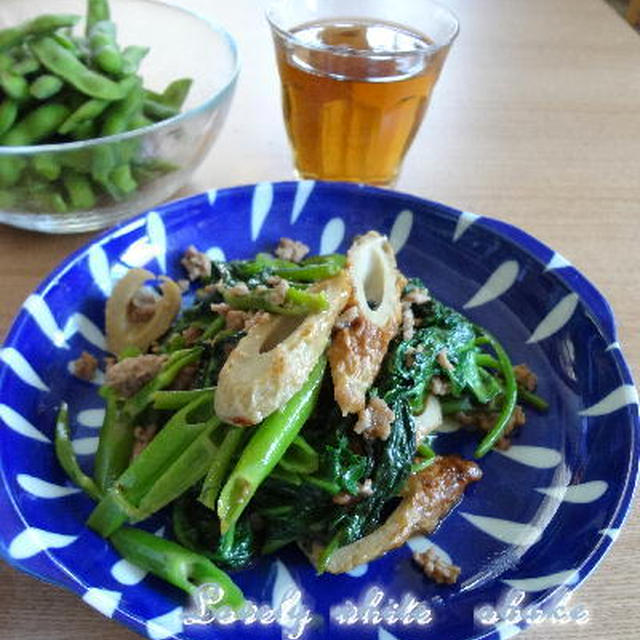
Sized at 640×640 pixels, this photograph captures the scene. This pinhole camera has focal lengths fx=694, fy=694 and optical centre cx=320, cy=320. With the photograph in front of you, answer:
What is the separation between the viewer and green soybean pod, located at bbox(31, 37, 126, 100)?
1669 millimetres

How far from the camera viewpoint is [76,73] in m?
1.68

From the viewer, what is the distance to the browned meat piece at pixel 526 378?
1.34 m

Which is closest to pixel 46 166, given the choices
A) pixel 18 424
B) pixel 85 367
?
pixel 85 367

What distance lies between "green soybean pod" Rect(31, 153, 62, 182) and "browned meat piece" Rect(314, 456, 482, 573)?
1.04m

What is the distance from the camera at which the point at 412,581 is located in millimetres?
1059

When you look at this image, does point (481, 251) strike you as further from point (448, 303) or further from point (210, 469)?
point (210, 469)

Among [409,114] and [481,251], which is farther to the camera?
[409,114]

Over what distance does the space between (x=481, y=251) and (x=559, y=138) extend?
893mm

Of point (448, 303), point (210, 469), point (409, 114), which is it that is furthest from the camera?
point (409, 114)

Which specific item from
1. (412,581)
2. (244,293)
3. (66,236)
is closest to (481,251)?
(244,293)

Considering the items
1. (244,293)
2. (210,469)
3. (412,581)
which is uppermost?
(244,293)

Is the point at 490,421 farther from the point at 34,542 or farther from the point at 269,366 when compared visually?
the point at 34,542

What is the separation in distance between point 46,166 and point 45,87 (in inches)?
9.6

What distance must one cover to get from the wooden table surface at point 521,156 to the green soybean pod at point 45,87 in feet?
1.13
